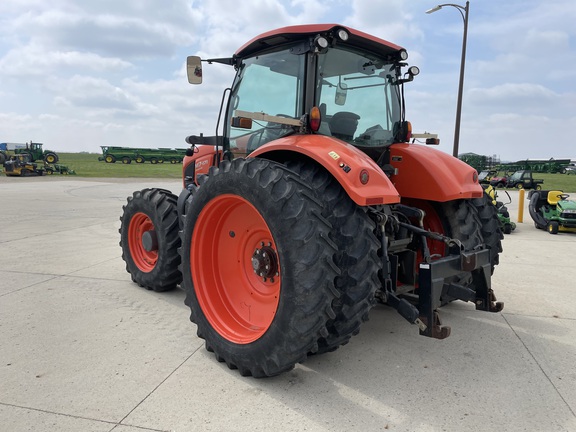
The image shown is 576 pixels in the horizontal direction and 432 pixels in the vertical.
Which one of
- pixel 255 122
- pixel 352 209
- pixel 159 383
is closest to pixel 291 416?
pixel 159 383

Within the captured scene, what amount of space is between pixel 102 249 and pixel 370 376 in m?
5.31

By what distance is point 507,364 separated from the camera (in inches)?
121

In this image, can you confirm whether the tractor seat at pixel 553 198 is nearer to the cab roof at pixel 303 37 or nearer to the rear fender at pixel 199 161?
the cab roof at pixel 303 37

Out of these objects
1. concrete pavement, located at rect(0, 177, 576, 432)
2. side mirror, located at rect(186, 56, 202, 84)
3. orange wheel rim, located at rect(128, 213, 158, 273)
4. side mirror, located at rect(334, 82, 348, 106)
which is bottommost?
concrete pavement, located at rect(0, 177, 576, 432)

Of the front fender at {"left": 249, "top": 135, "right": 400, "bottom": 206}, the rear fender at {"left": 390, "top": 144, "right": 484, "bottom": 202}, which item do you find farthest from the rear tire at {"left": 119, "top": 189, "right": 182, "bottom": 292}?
the rear fender at {"left": 390, "top": 144, "right": 484, "bottom": 202}

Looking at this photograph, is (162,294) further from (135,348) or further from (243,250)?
(243,250)

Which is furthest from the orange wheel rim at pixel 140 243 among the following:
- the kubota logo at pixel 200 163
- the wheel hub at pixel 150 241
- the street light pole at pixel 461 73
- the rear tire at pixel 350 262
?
the street light pole at pixel 461 73

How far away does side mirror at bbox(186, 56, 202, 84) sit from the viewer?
4012 millimetres

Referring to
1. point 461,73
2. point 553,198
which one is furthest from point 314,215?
point 461,73

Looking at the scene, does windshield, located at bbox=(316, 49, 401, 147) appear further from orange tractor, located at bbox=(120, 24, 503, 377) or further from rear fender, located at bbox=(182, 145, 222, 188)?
rear fender, located at bbox=(182, 145, 222, 188)

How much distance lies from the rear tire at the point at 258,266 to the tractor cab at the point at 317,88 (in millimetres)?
607

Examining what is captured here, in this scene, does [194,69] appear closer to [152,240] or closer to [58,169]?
[152,240]

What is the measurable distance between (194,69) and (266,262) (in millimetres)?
2204

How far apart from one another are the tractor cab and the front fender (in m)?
Result: 0.36
